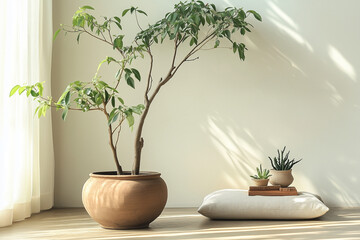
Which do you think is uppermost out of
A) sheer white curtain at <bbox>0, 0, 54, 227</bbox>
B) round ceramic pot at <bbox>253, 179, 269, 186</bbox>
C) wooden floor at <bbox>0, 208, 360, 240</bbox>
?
sheer white curtain at <bbox>0, 0, 54, 227</bbox>

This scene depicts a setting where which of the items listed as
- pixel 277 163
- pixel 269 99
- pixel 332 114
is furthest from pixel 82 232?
pixel 332 114

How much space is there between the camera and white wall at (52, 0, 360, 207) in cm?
345

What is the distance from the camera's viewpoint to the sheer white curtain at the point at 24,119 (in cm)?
278

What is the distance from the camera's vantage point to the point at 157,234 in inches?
99.0

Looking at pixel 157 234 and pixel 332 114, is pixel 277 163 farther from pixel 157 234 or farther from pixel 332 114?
pixel 157 234

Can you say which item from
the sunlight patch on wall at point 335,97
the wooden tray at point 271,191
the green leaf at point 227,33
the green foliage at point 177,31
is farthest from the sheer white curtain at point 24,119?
the sunlight patch on wall at point 335,97

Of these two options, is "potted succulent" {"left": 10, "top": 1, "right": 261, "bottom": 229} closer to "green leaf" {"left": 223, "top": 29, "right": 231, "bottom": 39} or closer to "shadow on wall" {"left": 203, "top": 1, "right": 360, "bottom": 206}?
"green leaf" {"left": 223, "top": 29, "right": 231, "bottom": 39}

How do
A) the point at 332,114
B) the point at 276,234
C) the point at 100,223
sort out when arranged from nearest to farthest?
the point at 276,234 < the point at 100,223 < the point at 332,114

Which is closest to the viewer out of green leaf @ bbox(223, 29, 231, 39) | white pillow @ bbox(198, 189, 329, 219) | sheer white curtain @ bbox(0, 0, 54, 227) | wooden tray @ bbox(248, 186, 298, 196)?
sheer white curtain @ bbox(0, 0, 54, 227)

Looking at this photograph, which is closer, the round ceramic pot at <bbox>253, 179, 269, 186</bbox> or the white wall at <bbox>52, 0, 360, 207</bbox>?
the round ceramic pot at <bbox>253, 179, 269, 186</bbox>

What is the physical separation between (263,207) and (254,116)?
0.75 metres

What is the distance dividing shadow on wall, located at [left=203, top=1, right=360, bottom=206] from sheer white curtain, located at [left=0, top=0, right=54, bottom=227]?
1.07m

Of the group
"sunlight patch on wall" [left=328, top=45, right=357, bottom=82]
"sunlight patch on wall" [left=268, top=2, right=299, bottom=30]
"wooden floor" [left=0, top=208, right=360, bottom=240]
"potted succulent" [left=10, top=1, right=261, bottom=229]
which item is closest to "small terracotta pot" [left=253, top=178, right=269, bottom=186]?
"wooden floor" [left=0, top=208, right=360, bottom=240]

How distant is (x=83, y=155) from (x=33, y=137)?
1.52 feet
